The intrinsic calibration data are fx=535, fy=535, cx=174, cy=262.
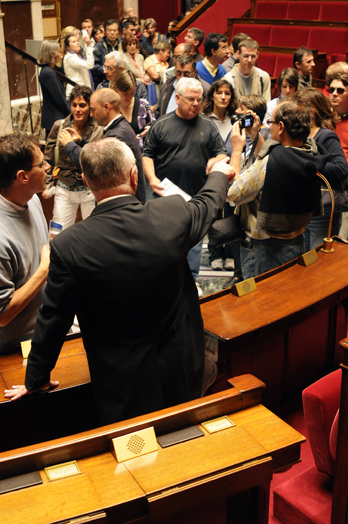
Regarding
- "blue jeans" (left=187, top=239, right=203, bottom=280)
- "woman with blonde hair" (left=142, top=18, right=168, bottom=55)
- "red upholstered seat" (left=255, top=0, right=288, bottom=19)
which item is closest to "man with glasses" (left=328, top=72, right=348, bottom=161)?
"blue jeans" (left=187, top=239, right=203, bottom=280)

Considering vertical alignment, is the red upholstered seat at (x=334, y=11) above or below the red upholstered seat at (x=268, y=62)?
above

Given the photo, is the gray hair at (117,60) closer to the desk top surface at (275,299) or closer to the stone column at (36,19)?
the desk top surface at (275,299)

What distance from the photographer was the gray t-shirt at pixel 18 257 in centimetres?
200

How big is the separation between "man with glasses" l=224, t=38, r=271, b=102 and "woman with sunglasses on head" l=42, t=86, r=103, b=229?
1.96 metres

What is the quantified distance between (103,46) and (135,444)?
8.16m

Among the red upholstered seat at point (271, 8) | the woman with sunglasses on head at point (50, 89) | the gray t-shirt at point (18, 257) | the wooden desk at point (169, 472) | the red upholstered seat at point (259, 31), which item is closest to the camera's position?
the wooden desk at point (169, 472)

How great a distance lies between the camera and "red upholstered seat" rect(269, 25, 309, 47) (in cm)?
945

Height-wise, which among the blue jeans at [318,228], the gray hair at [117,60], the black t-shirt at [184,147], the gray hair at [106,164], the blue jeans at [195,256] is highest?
the gray hair at [117,60]

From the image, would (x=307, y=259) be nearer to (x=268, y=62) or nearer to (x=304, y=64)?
(x=304, y=64)

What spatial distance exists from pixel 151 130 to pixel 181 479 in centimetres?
303

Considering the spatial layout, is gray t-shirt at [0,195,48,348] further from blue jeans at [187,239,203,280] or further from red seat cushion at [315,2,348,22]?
red seat cushion at [315,2,348,22]

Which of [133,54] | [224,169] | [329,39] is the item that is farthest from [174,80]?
[329,39]

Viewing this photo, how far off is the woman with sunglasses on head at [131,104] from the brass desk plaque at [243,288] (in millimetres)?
2360

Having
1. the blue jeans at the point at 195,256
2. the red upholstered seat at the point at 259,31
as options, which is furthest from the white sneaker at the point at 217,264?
the red upholstered seat at the point at 259,31
